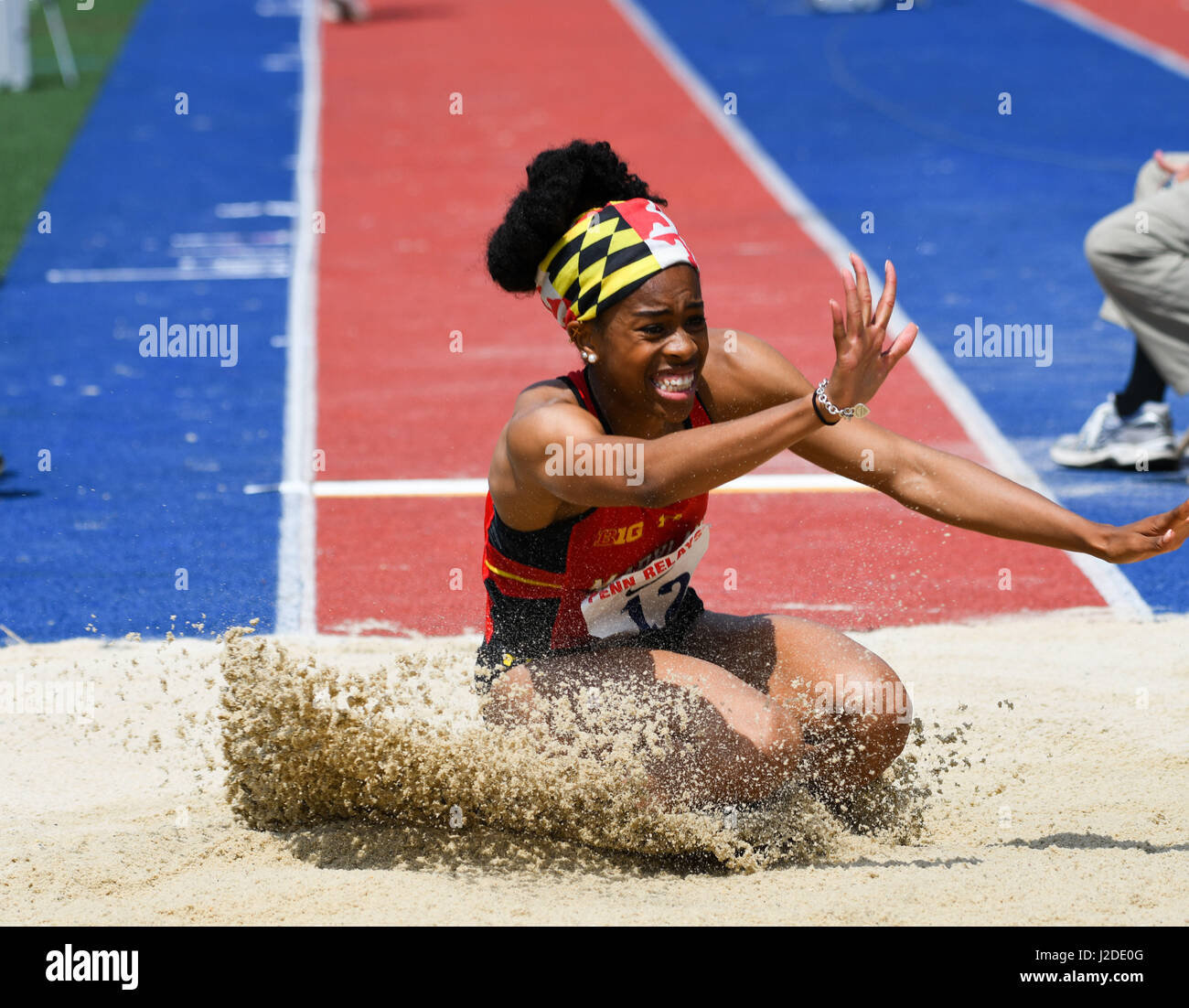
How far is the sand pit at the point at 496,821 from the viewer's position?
341cm

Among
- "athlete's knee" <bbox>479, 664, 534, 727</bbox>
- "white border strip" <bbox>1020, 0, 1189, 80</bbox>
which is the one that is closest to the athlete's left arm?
"athlete's knee" <bbox>479, 664, 534, 727</bbox>

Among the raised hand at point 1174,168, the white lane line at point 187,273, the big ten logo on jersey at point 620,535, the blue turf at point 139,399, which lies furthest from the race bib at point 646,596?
the white lane line at point 187,273

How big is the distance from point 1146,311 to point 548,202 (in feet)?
13.2

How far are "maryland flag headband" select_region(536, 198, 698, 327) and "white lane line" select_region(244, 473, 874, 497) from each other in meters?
2.98

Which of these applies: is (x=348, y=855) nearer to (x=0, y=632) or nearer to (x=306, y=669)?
(x=306, y=669)

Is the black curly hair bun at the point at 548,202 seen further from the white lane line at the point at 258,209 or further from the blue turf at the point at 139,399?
the white lane line at the point at 258,209

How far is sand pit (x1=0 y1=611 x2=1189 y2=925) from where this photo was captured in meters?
3.41

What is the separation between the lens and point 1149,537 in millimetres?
3680

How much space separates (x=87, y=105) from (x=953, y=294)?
30.9 ft

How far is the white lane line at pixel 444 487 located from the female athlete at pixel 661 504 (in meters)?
2.54

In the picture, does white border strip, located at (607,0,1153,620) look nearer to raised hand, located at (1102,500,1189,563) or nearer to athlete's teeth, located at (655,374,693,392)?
raised hand, located at (1102,500,1189,563)

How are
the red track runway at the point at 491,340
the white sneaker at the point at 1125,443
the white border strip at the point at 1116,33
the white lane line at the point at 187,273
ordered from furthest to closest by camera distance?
the white border strip at the point at 1116,33, the white lane line at the point at 187,273, the white sneaker at the point at 1125,443, the red track runway at the point at 491,340
